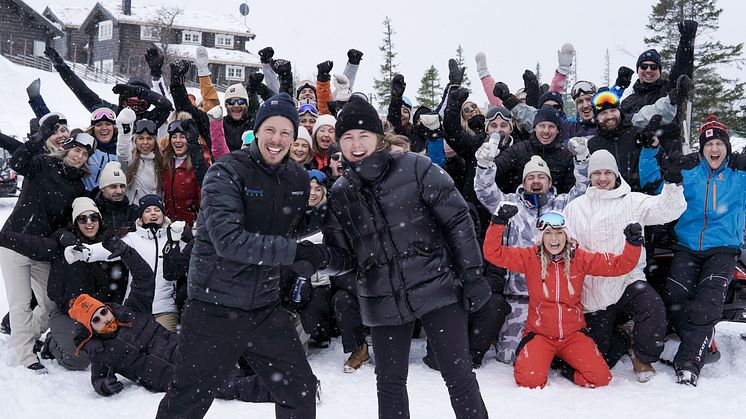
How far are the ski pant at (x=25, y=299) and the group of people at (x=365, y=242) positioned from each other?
0.02m

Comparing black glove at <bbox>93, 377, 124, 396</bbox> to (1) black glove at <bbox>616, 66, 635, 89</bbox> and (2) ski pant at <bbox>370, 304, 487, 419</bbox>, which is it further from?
(1) black glove at <bbox>616, 66, 635, 89</bbox>

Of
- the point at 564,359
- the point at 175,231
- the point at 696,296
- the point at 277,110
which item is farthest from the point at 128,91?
the point at 696,296

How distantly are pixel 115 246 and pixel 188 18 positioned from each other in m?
58.6

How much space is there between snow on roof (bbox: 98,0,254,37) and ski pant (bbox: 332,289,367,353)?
56329mm

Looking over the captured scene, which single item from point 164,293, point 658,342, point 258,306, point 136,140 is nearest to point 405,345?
point 258,306

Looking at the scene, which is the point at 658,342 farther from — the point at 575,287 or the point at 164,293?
the point at 164,293

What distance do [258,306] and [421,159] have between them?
1313mm

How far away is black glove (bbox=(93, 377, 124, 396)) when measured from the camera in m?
4.93

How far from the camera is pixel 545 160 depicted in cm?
644

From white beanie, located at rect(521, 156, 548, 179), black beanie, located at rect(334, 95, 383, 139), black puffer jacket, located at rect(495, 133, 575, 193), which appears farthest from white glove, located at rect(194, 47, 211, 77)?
black beanie, located at rect(334, 95, 383, 139)

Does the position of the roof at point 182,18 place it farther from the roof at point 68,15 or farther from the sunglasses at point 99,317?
the sunglasses at point 99,317

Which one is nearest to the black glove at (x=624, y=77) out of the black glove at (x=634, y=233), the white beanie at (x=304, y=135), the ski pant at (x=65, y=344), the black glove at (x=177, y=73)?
the black glove at (x=634, y=233)

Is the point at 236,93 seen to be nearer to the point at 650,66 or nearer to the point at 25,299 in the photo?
the point at 25,299

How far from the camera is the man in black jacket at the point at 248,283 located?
3275 mm
